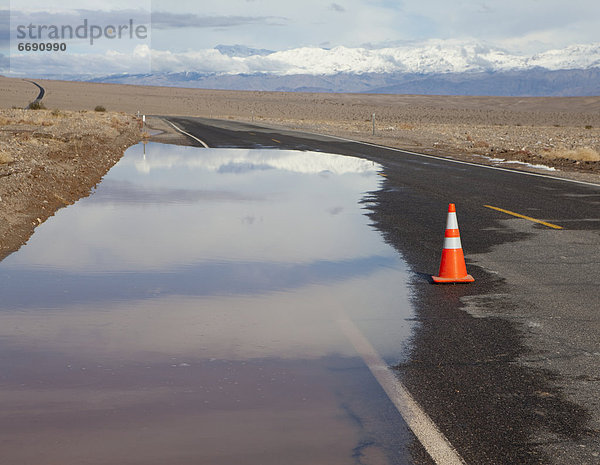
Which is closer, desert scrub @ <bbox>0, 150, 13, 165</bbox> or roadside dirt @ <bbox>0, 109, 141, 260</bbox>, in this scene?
roadside dirt @ <bbox>0, 109, 141, 260</bbox>

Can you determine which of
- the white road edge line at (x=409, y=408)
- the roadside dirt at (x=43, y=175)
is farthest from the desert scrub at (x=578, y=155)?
the white road edge line at (x=409, y=408)

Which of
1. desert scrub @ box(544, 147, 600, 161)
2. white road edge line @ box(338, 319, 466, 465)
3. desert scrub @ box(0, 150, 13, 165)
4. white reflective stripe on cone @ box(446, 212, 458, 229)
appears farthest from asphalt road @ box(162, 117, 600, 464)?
desert scrub @ box(544, 147, 600, 161)

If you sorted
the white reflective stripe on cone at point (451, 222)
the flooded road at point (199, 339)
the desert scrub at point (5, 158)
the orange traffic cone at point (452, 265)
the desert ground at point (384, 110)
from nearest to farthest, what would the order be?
the flooded road at point (199, 339) < the orange traffic cone at point (452, 265) < the white reflective stripe on cone at point (451, 222) < the desert scrub at point (5, 158) < the desert ground at point (384, 110)

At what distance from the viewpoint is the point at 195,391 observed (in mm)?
5152

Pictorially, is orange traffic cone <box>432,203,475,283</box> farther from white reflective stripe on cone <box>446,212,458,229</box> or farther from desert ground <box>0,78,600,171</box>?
desert ground <box>0,78,600,171</box>

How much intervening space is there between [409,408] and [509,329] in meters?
2.13

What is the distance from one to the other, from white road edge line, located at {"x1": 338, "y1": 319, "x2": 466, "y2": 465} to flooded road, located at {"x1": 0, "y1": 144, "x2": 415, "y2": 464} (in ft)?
0.25

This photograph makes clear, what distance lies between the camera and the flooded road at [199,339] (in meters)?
4.40

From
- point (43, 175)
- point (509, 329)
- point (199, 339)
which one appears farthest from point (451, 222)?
point (43, 175)

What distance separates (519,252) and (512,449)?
618 centimetres

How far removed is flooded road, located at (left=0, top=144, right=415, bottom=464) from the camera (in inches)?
173

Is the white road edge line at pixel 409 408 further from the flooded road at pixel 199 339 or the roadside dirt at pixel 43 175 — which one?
the roadside dirt at pixel 43 175

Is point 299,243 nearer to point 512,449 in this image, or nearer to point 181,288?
point 181,288

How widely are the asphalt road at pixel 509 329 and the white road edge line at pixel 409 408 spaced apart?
6 cm
